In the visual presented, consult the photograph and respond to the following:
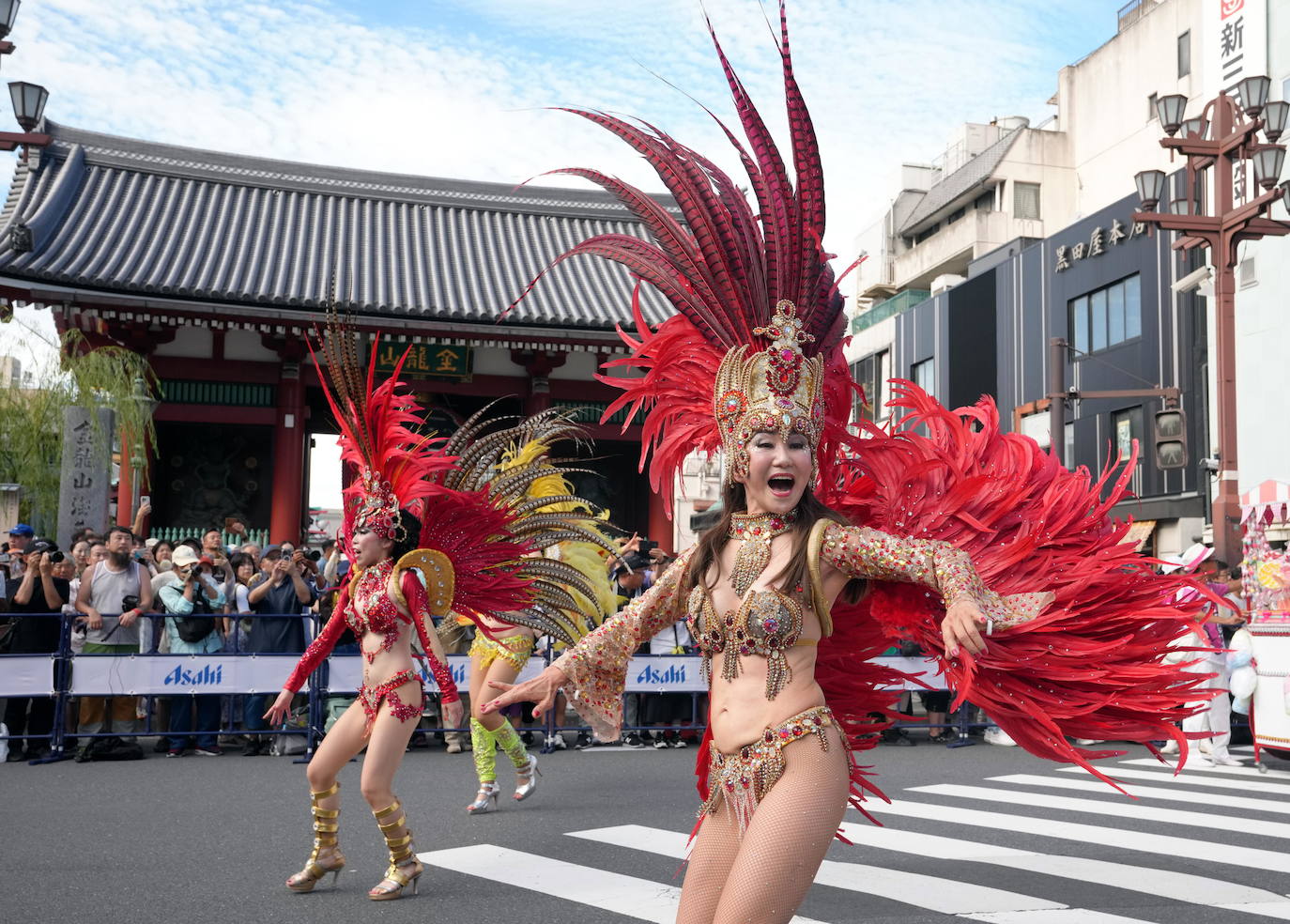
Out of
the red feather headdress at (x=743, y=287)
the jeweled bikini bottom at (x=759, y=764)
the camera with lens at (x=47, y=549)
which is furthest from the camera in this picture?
the camera with lens at (x=47, y=549)

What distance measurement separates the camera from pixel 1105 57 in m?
31.5

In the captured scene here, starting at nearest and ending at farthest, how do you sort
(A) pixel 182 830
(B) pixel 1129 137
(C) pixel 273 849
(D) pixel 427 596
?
1. (D) pixel 427 596
2. (C) pixel 273 849
3. (A) pixel 182 830
4. (B) pixel 1129 137

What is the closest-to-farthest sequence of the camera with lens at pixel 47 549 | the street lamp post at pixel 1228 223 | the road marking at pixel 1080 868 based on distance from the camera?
the road marking at pixel 1080 868, the camera with lens at pixel 47 549, the street lamp post at pixel 1228 223

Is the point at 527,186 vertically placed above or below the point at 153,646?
above

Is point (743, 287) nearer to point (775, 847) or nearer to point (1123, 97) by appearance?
point (775, 847)

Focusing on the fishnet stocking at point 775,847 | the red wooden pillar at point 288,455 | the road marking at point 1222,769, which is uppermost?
the red wooden pillar at point 288,455

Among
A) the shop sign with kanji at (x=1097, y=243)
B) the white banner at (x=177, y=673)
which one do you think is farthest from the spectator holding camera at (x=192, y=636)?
the shop sign with kanji at (x=1097, y=243)

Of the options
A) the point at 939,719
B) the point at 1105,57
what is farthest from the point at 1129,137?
the point at 939,719

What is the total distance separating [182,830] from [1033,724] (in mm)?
5340

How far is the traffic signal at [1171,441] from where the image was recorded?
14.1 meters

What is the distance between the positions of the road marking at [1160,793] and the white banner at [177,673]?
6.09m

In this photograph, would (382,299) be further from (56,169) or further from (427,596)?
(427,596)

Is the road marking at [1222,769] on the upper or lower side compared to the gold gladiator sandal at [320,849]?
lower

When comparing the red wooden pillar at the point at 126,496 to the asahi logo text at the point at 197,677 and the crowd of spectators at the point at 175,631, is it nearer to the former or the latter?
the crowd of spectators at the point at 175,631
